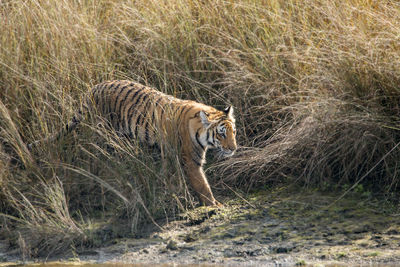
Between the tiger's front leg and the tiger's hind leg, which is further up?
the tiger's hind leg

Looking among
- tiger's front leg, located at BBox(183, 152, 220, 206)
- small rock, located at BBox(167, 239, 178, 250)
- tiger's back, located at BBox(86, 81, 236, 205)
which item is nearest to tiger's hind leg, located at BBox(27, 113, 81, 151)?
tiger's back, located at BBox(86, 81, 236, 205)

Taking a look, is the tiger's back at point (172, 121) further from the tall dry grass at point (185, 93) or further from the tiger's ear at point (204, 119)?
the tall dry grass at point (185, 93)

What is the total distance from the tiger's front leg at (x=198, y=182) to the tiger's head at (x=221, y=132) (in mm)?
243

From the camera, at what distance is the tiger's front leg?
529 cm

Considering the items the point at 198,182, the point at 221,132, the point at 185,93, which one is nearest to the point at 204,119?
the point at 221,132

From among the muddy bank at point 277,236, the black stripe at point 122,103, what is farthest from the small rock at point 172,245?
the black stripe at point 122,103

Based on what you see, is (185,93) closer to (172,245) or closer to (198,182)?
(198,182)

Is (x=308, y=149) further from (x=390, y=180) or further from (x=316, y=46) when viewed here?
(x=316, y=46)

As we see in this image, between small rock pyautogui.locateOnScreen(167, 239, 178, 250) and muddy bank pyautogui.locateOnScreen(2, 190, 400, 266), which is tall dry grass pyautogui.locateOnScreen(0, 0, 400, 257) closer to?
muddy bank pyautogui.locateOnScreen(2, 190, 400, 266)

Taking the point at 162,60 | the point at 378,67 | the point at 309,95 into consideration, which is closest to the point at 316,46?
the point at 309,95

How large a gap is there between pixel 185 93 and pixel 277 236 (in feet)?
6.13

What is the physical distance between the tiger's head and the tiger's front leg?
24cm

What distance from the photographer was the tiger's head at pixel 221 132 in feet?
17.4

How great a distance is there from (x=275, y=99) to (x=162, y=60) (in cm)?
120
